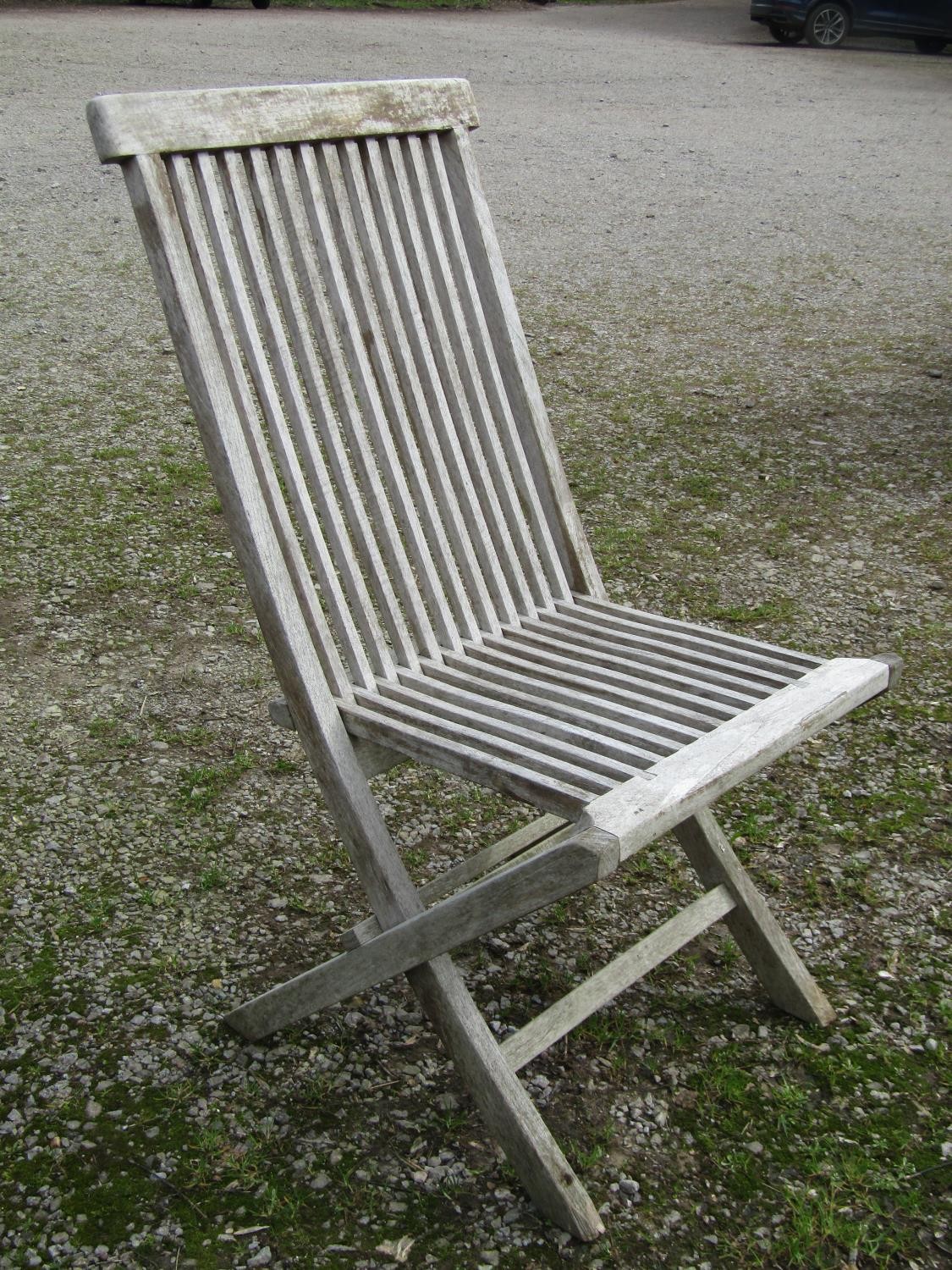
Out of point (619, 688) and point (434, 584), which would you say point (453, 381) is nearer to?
point (434, 584)

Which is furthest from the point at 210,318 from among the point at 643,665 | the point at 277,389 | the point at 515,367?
the point at 643,665

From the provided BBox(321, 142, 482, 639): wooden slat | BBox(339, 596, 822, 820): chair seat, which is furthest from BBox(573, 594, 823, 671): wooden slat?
BBox(321, 142, 482, 639): wooden slat

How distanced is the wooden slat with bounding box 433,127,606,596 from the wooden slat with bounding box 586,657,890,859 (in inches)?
23.4

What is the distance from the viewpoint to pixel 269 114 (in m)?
2.15

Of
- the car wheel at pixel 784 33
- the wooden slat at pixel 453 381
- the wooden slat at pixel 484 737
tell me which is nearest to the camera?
the wooden slat at pixel 484 737

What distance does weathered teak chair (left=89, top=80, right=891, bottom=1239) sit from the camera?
6.32 feet

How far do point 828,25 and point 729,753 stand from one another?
15.2 metres

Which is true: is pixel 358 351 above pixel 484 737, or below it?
above

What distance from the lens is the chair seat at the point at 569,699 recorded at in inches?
73.5

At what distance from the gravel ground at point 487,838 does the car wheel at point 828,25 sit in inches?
Answer: 344

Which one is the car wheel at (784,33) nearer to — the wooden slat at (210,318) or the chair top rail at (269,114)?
the chair top rail at (269,114)

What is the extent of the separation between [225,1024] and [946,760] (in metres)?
1.85

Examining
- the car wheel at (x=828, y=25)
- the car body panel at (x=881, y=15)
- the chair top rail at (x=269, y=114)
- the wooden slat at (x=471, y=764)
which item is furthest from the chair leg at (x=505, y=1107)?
the car wheel at (x=828, y=25)

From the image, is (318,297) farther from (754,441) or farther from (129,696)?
(754,441)
